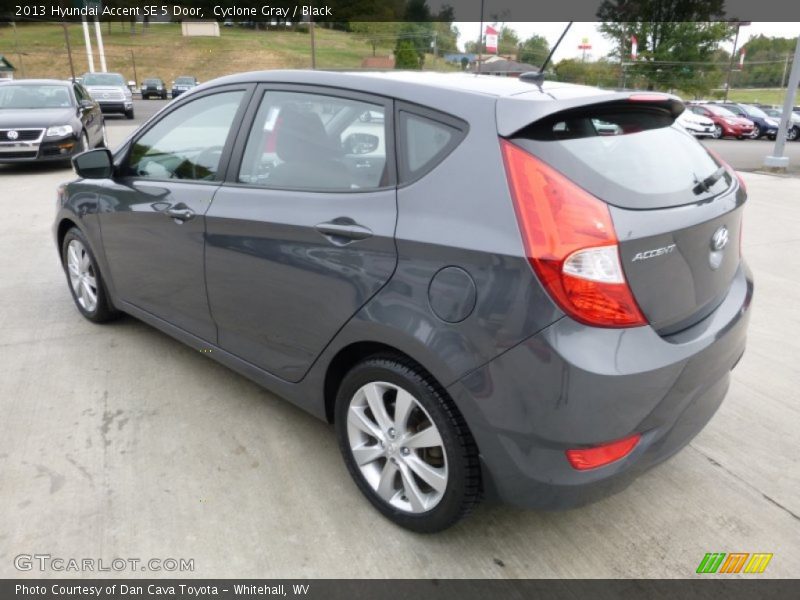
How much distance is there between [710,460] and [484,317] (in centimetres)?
158

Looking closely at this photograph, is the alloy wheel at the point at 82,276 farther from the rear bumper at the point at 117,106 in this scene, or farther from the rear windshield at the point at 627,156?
the rear bumper at the point at 117,106

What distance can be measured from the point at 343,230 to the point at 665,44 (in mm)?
52445

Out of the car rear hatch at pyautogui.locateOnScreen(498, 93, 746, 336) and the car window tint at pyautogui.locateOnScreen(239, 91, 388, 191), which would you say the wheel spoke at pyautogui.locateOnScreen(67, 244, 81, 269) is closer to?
the car window tint at pyautogui.locateOnScreen(239, 91, 388, 191)

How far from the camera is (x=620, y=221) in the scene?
5.98ft

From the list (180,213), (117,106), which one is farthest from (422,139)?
(117,106)

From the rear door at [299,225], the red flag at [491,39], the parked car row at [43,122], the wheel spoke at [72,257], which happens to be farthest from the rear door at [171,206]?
the red flag at [491,39]

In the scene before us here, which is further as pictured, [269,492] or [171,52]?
[171,52]

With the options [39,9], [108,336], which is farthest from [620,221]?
[39,9]

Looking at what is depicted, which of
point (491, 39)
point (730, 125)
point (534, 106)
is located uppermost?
point (491, 39)

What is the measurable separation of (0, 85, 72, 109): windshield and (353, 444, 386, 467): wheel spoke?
11.0 m

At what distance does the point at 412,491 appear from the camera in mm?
2223

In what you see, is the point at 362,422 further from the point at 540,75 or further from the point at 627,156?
the point at 540,75

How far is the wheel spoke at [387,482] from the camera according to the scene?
2.29 m

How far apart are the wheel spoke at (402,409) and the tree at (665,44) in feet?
160
